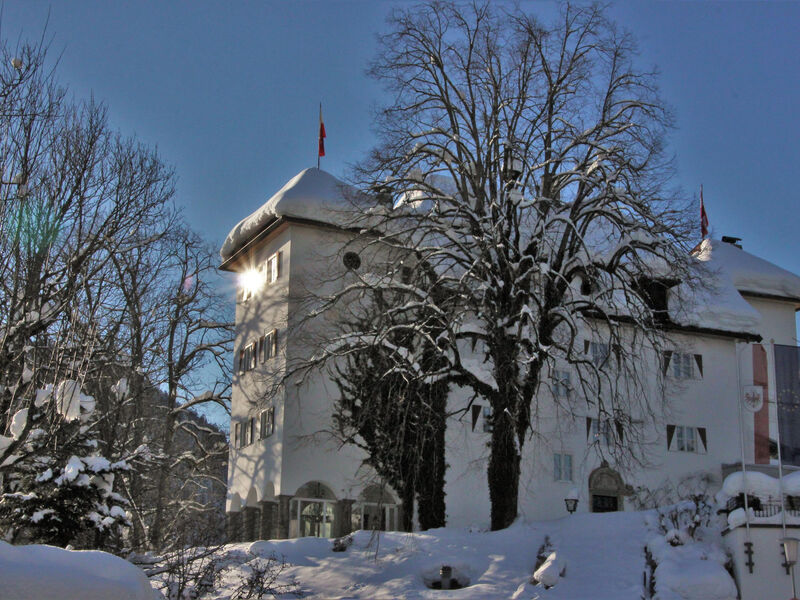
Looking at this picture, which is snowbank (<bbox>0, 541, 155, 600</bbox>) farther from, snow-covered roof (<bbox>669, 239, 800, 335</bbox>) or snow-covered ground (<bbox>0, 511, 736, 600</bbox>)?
snow-covered roof (<bbox>669, 239, 800, 335</bbox>)

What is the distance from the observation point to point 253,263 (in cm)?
4088

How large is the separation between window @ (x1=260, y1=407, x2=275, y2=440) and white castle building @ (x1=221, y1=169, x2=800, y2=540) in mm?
44

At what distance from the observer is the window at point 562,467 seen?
3762 cm

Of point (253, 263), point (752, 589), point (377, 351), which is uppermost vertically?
point (253, 263)

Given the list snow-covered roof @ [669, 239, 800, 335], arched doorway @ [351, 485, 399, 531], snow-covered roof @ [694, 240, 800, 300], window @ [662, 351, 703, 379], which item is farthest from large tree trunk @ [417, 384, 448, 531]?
snow-covered roof @ [694, 240, 800, 300]

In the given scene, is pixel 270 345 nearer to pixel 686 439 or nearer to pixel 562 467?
pixel 562 467

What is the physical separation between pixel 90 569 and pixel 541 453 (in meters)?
30.9

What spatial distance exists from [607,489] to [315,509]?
11071 millimetres

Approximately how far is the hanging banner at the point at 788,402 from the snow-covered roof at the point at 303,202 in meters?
16.1

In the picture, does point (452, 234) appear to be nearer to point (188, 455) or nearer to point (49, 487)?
point (49, 487)

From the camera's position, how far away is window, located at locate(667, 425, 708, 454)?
39.4 meters

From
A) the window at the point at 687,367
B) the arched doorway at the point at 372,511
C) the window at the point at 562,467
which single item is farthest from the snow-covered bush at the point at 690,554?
the window at the point at 687,367

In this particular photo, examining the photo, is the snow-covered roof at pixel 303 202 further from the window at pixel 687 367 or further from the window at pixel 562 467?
the window at pixel 687 367

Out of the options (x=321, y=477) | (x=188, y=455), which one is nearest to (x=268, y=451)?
(x=321, y=477)
